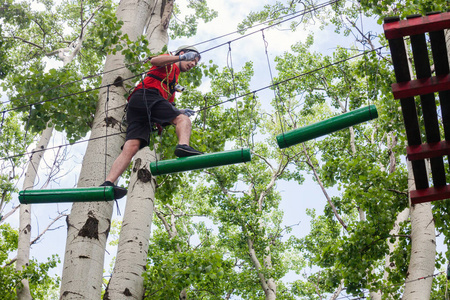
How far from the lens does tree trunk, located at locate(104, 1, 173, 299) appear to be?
489 cm

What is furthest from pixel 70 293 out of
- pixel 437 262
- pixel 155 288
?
pixel 437 262

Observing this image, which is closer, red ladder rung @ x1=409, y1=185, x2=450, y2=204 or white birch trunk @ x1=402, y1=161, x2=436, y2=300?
red ladder rung @ x1=409, y1=185, x2=450, y2=204

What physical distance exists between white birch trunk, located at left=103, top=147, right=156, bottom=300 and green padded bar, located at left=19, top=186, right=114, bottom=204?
→ 4.59 ft

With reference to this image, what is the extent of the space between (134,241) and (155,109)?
1.68 m

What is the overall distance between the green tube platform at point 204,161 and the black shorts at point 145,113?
643 mm

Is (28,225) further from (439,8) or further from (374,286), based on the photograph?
(439,8)

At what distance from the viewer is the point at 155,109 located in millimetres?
4461

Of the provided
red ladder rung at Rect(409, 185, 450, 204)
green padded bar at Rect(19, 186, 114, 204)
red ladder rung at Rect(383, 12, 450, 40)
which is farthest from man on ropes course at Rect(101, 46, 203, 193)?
red ladder rung at Rect(409, 185, 450, 204)

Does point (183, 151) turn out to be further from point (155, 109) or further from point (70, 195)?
point (70, 195)

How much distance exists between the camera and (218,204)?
534 inches

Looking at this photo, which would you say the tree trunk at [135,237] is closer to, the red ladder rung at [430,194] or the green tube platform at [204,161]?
the green tube platform at [204,161]

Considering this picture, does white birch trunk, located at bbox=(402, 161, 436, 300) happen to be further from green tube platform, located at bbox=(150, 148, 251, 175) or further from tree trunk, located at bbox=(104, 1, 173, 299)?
green tube platform, located at bbox=(150, 148, 251, 175)

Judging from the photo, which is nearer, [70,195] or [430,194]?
[70,195]

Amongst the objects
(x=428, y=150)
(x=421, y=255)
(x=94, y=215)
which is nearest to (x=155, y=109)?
(x=94, y=215)
